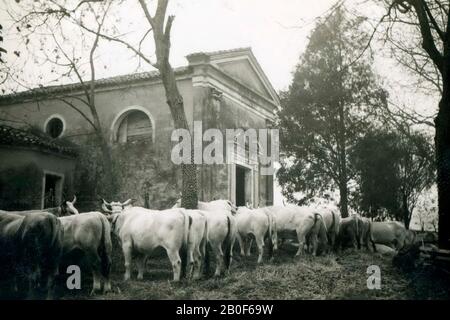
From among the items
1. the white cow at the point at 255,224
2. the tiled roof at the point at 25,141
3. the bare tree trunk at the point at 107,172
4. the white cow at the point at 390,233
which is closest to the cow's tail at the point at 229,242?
the white cow at the point at 255,224

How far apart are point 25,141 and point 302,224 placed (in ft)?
30.6

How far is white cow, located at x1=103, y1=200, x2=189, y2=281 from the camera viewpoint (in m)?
8.50

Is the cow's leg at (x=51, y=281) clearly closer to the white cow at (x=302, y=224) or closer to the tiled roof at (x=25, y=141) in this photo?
the white cow at (x=302, y=224)

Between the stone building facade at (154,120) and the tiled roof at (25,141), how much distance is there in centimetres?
69

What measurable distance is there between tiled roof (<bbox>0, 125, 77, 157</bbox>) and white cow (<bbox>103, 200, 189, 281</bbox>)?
5.80 meters

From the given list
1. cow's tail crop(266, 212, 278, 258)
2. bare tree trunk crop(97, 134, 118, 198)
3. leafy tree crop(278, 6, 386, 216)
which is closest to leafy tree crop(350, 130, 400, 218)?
leafy tree crop(278, 6, 386, 216)

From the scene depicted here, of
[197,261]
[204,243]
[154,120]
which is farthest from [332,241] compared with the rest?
[154,120]

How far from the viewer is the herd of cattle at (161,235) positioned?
6844 mm

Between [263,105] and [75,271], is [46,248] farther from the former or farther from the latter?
[263,105]

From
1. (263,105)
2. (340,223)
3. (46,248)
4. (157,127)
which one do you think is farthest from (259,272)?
(263,105)

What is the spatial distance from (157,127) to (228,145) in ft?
9.06

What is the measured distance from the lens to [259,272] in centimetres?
849

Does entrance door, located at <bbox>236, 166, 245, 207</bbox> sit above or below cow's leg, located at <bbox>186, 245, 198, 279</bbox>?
above

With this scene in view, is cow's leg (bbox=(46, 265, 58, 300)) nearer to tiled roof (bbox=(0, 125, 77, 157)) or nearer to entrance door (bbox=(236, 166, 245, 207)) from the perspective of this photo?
tiled roof (bbox=(0, 125, 77, 157))
